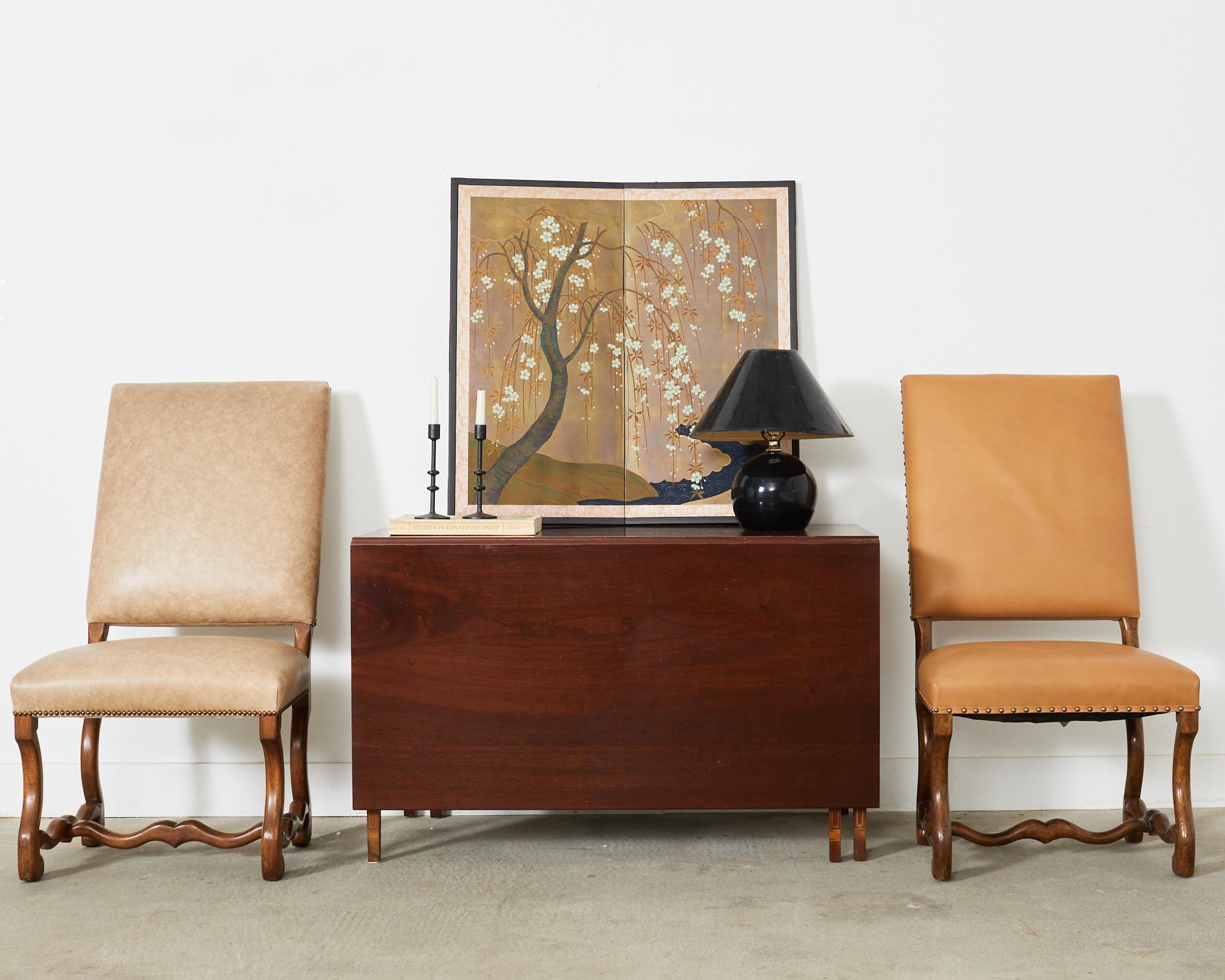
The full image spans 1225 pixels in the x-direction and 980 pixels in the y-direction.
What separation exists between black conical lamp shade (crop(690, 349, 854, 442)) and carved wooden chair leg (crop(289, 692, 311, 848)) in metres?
1.14

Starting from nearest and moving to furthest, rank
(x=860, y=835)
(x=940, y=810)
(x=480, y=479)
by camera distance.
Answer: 1. (x=940, y=810)
2. (x=860, y=835)
3. (x=480, y=479)

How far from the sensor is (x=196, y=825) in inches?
84.8

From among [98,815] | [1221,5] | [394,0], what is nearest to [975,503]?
[1221,5]

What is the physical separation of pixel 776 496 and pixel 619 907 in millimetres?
940

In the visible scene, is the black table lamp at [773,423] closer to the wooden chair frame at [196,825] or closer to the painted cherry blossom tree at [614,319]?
the painted cherry blossom tree at [614,319]

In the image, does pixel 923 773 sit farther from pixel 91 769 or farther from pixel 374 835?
pixel 91 769

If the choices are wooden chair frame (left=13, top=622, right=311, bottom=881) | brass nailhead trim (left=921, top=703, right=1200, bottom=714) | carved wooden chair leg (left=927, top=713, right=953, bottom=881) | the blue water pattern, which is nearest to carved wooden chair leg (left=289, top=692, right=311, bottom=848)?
wooden chair frame (left=13, top=622, right=311, bottom=881)

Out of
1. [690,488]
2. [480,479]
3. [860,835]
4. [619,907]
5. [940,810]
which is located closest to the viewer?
[619,907]

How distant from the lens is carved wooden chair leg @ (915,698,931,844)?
7.52ft

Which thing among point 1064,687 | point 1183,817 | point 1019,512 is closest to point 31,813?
point 1064,687

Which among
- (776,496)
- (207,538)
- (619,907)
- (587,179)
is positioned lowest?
(619,907)

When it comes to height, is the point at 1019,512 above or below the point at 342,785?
above

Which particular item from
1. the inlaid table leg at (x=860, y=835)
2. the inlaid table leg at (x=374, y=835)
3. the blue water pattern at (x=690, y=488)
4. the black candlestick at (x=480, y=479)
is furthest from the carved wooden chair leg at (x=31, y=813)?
the inlaid table leg at (x=860, y=835)

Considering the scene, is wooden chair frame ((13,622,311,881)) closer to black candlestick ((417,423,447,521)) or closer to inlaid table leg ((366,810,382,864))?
inlaid table leg ((366,810,382,864))
